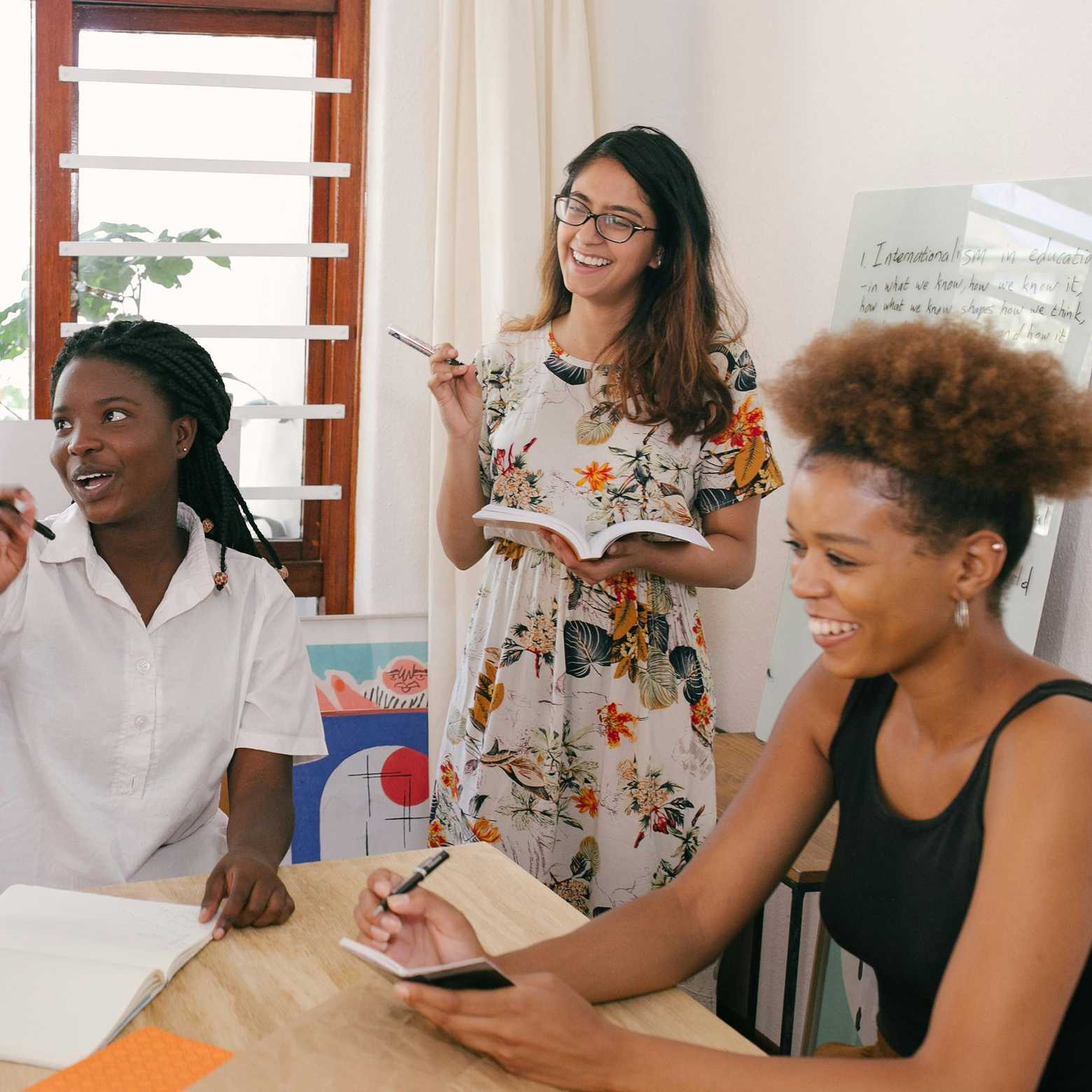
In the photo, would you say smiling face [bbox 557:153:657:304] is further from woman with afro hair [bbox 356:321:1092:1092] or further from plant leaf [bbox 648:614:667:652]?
woman with afro hair [bbox 356:321:1092:1092]

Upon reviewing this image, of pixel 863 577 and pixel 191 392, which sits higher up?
pixel 191 392

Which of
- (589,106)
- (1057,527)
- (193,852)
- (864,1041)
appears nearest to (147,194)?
(589,106)

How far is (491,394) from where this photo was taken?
2105 millimetres

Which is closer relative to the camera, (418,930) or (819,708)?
(418,930)

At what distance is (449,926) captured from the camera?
1083 millimetres

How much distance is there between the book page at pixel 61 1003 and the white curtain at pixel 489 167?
191 cm

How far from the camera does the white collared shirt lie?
4.92ft

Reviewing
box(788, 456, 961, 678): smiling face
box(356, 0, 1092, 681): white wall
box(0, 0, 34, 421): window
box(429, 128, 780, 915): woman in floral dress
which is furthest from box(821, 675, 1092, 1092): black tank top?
box(0, 0, 34, 421): window

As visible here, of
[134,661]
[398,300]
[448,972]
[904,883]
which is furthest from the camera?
[398,300]

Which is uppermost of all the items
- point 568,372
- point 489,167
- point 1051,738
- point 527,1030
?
point 489,167

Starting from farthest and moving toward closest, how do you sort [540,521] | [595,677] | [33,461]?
[33,461]
[595,677]
[540,521]

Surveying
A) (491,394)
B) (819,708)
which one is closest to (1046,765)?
(819,708)

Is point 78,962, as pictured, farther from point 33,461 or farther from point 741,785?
point 33,461

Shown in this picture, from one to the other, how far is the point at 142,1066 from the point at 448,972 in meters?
0.26
